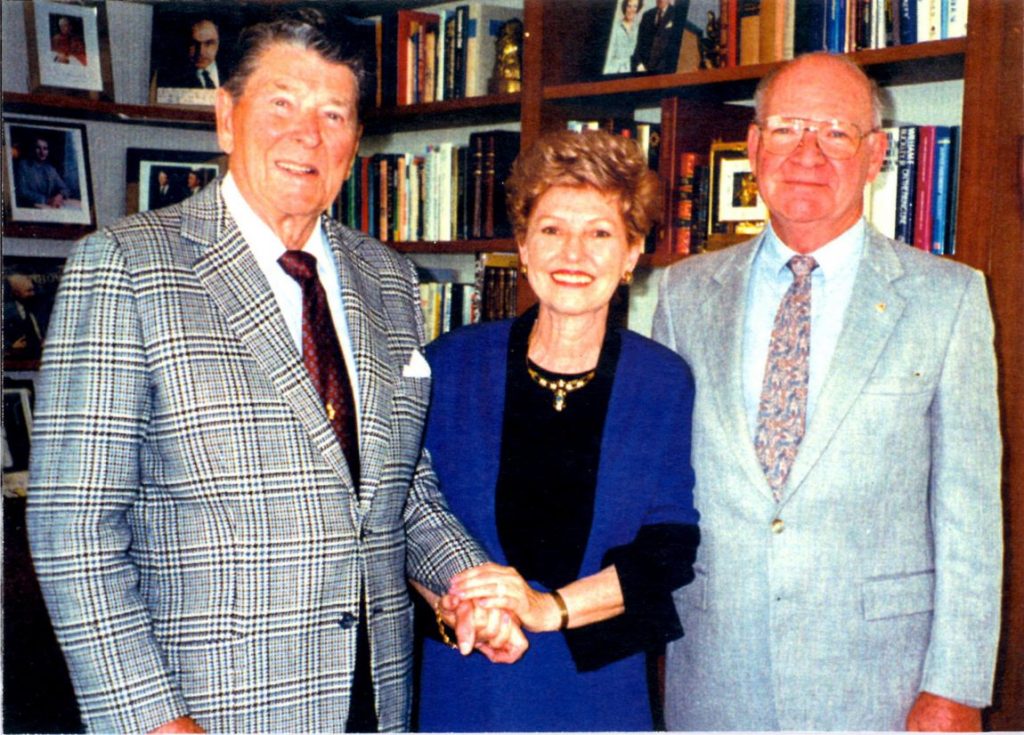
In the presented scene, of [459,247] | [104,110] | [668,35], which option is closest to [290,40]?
[668,35]

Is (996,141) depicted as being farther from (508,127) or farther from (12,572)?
(12,572)

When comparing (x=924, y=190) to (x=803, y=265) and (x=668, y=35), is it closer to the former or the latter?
(x=803, y=265)

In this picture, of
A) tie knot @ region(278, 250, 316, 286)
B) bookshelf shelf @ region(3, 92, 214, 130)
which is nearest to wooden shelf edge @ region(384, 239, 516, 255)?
bookshelf shelf @ region(3, 92, 214, 130)

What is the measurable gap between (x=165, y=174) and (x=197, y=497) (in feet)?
7.68

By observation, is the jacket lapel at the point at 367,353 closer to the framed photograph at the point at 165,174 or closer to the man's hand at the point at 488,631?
the man's hand at the point at 488,631

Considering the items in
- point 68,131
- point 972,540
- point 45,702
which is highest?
point 68,131

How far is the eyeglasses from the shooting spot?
6.11ft

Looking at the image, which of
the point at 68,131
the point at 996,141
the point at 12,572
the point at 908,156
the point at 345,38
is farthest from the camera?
the point at 68,131

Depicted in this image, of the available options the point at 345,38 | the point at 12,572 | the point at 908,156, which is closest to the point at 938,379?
the point at 908,156

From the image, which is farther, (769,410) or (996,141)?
(996,141)

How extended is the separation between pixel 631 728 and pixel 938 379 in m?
0.78

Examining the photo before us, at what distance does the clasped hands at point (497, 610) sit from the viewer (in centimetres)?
162

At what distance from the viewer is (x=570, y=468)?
1.73 metres

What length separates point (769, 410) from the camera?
182cm
